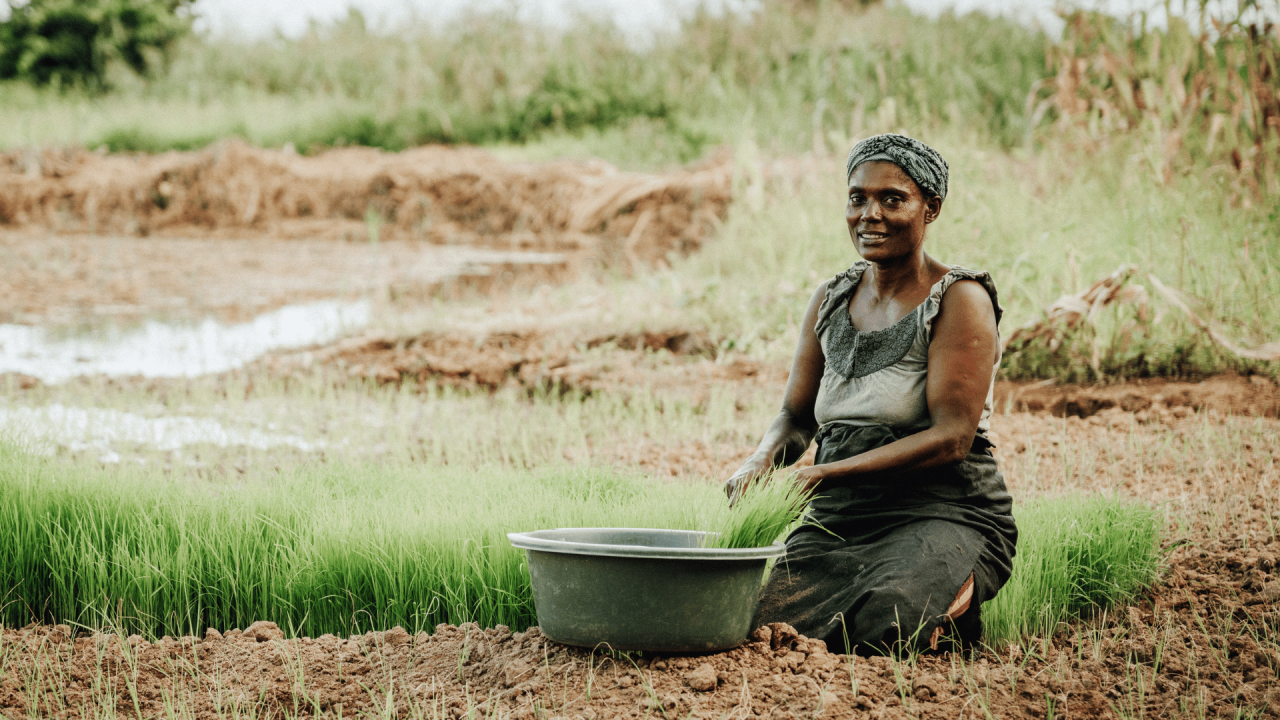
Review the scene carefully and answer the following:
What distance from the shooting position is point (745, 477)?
248cm

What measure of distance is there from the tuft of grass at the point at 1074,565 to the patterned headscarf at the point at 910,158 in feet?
3.39

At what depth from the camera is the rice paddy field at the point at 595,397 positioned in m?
2.24

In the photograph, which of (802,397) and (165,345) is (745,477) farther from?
(165,345)

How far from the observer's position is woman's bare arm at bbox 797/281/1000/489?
242cm

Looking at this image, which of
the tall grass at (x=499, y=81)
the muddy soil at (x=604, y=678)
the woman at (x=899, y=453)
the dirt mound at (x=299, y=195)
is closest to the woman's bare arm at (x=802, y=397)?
the woman at (x=899, y=453)

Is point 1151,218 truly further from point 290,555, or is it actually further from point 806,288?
point 290,555

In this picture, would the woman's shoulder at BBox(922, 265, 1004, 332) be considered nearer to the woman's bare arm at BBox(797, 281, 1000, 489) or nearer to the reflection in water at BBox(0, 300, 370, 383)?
the woman's bare arm at BBox(797, 281, 1000, 489)

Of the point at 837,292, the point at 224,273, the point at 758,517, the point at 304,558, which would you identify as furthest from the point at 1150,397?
the point at 224,273

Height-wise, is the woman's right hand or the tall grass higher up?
the tall grass

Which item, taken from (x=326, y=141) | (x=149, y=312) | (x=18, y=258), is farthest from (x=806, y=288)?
(x=326, y=141)

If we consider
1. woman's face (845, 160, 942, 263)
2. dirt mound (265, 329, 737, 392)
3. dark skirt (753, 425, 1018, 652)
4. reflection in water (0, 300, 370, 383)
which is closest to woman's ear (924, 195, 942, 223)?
woman's face (845, 160, 942, 263)

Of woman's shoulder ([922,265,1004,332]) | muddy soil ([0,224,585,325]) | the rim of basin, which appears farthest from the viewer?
muddy soil ([0,224,585,325])

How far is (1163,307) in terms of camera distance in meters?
4.96

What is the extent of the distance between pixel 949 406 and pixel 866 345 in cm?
31
